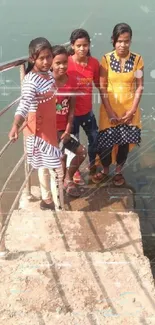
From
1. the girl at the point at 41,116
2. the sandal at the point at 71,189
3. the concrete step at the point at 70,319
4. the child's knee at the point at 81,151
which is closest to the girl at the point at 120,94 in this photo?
the child's knee at the point at 81,151

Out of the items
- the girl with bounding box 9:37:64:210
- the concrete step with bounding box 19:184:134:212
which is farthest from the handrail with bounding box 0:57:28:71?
the concrete step with bounding box 19:184:134:212

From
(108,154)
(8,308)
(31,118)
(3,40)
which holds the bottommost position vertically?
(8,308)

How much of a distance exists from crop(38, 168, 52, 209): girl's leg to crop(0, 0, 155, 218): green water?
80cm

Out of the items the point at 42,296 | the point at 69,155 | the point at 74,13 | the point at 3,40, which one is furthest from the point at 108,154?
the point at 74,13

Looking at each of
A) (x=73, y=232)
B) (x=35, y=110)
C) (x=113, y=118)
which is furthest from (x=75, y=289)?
(x=113, y=118)

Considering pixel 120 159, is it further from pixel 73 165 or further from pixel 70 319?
pixel 70 319

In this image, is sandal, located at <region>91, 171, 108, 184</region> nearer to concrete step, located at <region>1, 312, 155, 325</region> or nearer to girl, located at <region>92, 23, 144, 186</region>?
girl, located at <region>92, 23, 144, 186</region>

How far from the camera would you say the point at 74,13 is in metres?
18.3

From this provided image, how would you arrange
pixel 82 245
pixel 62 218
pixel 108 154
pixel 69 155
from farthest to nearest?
pixel 108 154 < pixel 69 155 < pixel 62 218 < pixel 82 245

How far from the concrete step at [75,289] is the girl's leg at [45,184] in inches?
24.3

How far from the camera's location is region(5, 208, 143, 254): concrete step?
7.38 ft

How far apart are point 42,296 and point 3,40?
12.6 metres

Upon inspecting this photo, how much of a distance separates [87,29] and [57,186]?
904cm

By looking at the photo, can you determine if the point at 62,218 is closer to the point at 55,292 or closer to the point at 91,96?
the point at 55,292
